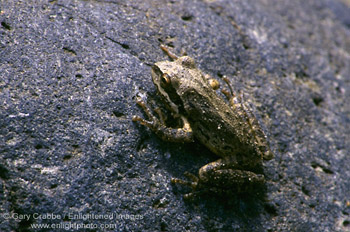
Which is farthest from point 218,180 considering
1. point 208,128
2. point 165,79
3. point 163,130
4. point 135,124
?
point 165,79

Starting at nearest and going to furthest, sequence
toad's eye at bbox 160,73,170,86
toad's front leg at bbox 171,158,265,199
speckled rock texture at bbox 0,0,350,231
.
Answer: speckled rock texture at bbox 0,0,350,231 < toad's front leg at bbox 171,158,265,199 < toad's eye at bbox 160,73,170,86

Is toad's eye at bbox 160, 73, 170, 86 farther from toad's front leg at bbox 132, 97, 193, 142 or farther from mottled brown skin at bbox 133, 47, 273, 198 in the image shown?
toad's front leg at bbox 132, 97, 193, 142

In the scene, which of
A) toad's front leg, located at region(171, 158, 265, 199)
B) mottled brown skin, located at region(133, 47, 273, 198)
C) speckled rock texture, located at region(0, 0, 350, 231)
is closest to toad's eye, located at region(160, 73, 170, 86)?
mottled brown skin, located at region(133, 47, 273, 198)

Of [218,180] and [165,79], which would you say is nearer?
[218,180]

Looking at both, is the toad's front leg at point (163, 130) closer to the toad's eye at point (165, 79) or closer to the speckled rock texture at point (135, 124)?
the speckled rock texture at point (135, 124)

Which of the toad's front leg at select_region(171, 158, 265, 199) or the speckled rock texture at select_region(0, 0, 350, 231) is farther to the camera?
the toad's front leg at select_region(171, 158, 265, 199)

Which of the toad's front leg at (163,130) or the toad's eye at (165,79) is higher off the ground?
the toad's eye at (165,79)

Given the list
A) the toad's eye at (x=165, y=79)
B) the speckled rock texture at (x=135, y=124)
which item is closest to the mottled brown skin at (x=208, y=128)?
the toad's eye at (x=165, y=79)

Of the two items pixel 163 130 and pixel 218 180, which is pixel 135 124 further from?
pixel 218 180

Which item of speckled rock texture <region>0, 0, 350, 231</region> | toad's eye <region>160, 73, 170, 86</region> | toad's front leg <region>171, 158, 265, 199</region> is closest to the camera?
speckled rock texture <region>0, 0, 350, 231</region>
